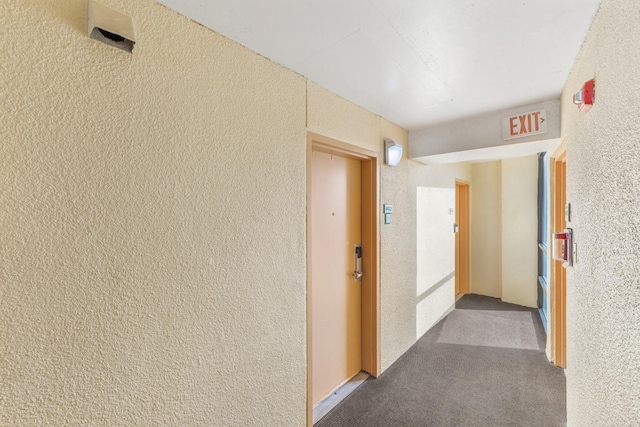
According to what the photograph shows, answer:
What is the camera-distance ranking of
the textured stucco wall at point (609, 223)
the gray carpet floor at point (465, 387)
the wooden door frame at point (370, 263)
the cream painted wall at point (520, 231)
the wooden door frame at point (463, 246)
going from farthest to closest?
the wooden door frame at point (463, 246), the cream painted wall at point (520, 231), the wooden door frame at point (370, 263), the gray carpet floor at point (465, 387), the textured stucco wall at point (609, 223)

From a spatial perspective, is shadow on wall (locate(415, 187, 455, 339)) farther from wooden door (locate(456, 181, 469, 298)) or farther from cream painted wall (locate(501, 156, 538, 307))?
cream painted wall (locate(501, 156, 538, 307))

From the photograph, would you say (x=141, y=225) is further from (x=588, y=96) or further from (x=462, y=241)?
(x=462, y=241)

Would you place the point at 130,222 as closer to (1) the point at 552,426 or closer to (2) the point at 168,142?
(2) the point at 168,142

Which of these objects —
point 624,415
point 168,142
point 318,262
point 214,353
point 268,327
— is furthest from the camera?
point 318,262

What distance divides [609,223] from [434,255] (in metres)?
2.66

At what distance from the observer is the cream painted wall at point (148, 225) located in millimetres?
858

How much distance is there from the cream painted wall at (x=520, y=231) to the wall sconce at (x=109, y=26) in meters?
5.00

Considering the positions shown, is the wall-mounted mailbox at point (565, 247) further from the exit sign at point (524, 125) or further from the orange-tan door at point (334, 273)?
the orange-tan door at point (334, 273)

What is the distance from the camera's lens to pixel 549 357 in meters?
2.73

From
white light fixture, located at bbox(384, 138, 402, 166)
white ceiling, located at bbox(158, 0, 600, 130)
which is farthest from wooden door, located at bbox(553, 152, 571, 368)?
white light fixture, located at bbox(384, 138, 402, 166)

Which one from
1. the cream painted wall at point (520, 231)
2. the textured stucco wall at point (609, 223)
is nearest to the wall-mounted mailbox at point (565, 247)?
the textured stucco wall at point (609, 223)

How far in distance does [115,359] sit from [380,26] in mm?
1723

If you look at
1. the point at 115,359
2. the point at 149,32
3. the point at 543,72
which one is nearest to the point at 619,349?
the point at 543,72

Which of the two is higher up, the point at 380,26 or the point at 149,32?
the point at 380,26
